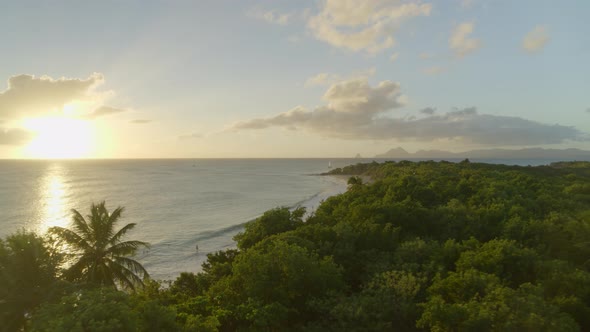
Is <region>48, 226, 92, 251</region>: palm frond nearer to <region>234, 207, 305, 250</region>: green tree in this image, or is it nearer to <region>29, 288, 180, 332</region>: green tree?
<region>29, 288, 180, 332</region>: green tree

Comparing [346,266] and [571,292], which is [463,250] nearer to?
[571,292]

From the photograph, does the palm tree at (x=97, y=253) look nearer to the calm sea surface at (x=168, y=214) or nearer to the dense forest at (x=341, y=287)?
the dense forest at (x=341, y=287)

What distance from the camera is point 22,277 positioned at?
14.8 meters

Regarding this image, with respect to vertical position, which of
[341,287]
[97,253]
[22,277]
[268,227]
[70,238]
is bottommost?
[341,287]

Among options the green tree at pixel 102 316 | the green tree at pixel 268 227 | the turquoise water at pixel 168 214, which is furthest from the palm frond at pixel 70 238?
the turquoise water at pixel 168 214

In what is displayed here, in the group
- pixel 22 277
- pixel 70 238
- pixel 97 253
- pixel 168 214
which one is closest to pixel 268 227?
pixel 97 253

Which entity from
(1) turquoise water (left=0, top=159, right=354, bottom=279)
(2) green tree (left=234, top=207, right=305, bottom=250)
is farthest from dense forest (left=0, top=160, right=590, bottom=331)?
(1) turquoise water (left=0, top=159, right=354, bottom=279)

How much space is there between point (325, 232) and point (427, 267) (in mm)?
7583

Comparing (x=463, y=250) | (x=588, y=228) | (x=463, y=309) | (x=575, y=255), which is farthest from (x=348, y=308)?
(x=588, y=228)

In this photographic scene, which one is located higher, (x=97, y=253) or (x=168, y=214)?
(x=97, y=253)

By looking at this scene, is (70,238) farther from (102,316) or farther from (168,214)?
(168,214)

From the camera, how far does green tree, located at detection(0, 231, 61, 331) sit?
13.9 metres

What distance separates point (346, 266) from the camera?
21359 millimetres

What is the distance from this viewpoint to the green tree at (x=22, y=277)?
13.9 meters
